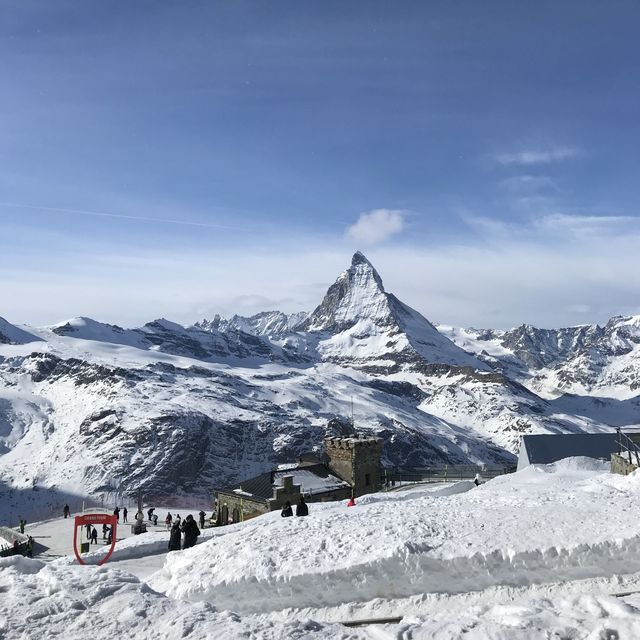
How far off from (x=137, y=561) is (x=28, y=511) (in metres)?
117

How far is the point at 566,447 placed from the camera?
42.4 meters

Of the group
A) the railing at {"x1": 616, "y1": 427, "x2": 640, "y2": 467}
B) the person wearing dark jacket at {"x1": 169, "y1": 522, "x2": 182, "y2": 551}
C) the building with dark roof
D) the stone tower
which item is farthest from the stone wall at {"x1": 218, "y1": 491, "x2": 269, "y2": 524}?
the railing at {"x1": 616, "y1": 427, "x2": 640, "y2": 467}

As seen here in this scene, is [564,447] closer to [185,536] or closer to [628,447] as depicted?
[628,447]

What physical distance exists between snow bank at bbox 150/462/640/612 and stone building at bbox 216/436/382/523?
2184 cm

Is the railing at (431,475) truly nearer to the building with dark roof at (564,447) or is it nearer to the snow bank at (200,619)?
the building with dark roof at (564,447)

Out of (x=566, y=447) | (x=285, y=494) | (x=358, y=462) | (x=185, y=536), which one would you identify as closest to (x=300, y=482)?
(x=285, y=494)

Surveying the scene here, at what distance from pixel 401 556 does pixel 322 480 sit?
2895cm

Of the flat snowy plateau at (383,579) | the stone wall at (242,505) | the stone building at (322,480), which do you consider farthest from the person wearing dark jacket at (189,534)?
the stone building at (322,480)

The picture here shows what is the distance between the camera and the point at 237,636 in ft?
27.2

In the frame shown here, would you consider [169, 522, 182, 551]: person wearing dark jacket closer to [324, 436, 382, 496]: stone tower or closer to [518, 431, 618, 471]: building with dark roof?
[324, 436, 382, 496]: stone tower

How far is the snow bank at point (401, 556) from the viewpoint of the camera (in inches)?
538

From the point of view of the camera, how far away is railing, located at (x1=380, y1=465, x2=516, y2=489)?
44719mm

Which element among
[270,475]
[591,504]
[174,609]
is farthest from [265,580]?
[270,475]

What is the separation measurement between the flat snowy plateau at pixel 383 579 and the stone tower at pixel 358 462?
22.6 m
